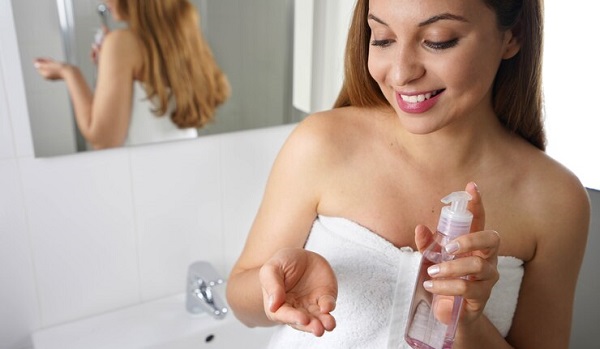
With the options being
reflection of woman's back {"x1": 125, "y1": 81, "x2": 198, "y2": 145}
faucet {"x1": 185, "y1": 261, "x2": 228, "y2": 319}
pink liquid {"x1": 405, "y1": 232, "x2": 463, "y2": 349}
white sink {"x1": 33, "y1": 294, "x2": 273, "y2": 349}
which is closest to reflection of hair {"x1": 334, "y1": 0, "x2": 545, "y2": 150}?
pink liquid {"x1": 405, "y1": 232, "x2": 463, "y2": 349}

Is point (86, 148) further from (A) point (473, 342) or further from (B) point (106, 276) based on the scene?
(A) point (473, 342)

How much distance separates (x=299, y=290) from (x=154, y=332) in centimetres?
69

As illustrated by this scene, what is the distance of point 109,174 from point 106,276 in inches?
9.5

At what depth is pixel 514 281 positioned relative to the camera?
2.50 feet

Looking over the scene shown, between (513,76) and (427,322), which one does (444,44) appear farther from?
(427,322)

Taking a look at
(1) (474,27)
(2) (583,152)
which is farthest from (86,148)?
(2) (583,152)

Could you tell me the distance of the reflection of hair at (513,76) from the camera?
690 mm

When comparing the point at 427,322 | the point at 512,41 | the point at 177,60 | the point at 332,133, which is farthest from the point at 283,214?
the point at 177,60

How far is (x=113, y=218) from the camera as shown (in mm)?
1135

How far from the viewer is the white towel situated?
2.37 ft

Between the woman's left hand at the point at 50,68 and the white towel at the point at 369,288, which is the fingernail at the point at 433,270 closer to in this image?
the white towel at the point at 369,288

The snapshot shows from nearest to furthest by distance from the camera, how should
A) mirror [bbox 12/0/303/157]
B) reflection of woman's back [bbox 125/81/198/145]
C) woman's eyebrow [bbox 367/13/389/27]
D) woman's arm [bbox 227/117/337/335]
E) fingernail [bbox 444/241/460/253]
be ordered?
fingernail [bbox 444/241/460/253] < woman's eyebrow [bbox 367/13/389/27] < woman's arm [bbox 227/117/337/335] < mirror [bbox 12/0/303/157] < reflection of woman's back [bbox 125/81/198/145]

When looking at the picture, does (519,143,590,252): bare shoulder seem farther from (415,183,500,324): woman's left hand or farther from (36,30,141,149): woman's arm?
(36,30,141,149): woman's arm

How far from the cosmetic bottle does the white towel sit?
0.11 m
